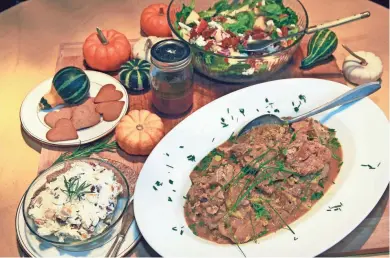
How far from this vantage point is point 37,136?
302cm

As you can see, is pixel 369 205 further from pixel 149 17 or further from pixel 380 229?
pixel 149 17

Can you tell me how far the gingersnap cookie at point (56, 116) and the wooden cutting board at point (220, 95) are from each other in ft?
0.58

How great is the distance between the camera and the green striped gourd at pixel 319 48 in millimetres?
3473

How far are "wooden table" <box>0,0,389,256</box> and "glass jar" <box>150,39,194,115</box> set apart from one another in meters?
0.93

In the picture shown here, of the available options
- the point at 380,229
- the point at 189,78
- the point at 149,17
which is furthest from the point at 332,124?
the point at 149,17

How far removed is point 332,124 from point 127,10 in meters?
2.25

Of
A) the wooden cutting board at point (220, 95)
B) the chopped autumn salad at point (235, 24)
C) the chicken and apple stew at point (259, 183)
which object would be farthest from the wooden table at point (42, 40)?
the chopped autumn salad at point (235, 24)

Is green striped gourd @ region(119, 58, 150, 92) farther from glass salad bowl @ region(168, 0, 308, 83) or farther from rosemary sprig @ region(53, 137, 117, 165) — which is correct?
rosemary sprig @ region(53, 137, 117, 165)

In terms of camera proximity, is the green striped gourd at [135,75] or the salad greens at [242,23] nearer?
the green striped gourd at [135,75]

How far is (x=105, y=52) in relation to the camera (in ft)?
11.3

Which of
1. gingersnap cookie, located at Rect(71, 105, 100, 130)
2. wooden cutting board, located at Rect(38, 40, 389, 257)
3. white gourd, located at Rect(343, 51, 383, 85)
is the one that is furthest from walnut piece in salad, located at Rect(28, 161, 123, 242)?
→ white gourd, located at Rect(343, 51, 383, 85)

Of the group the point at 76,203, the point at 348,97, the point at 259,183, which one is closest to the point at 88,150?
the point at 76,203

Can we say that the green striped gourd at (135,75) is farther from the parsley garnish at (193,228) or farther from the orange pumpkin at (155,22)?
the parsley garnish at (193,228)

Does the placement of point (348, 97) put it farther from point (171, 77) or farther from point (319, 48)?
point (171, 77)
